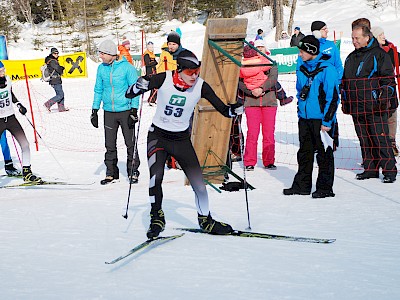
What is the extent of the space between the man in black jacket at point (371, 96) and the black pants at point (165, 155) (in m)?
2.92

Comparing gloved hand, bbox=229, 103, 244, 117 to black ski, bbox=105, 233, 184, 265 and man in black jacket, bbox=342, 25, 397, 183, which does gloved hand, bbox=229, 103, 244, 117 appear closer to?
black ski, bbox=105, 233, 184, 265

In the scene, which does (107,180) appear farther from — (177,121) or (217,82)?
(177,121)

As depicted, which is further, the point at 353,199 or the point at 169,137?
the point at 353,199

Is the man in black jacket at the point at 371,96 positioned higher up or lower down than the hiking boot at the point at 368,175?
higher up

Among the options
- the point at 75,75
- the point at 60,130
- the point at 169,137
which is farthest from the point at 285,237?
the point at 75,75

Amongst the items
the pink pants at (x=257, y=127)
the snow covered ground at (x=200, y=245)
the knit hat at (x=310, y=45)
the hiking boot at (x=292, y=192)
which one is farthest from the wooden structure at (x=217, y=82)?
the hiking boot at (x=292, y=192)

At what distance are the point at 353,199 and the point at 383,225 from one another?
3.64ft

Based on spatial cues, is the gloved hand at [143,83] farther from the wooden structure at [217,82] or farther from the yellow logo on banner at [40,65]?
the yellow logo on banner at [40,65]

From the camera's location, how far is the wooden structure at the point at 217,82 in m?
6.64

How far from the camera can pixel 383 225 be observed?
16.6 feet

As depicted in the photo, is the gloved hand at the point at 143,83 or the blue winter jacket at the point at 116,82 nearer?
the gloved hand at the point at 143,83

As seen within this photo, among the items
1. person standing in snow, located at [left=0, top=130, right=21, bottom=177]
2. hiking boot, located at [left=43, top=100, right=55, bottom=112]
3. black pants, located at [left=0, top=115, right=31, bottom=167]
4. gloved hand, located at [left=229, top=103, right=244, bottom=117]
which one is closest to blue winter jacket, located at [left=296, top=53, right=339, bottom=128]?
gloved hand, located at [left=229, top=103, right=244, bottom=117]

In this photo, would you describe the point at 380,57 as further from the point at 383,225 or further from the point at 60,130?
the point at 60,130

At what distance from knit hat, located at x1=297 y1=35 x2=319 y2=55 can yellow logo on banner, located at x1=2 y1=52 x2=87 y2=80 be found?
16280 millimetres
